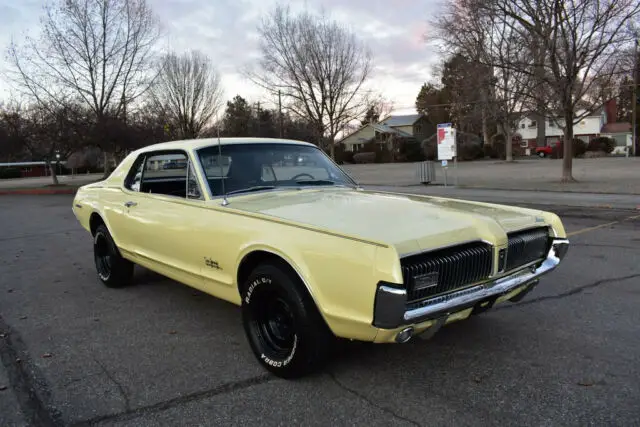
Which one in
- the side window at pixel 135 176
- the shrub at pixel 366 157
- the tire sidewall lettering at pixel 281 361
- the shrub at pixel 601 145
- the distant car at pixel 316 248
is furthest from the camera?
the shrub at pixel 366 157

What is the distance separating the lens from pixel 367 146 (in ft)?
205

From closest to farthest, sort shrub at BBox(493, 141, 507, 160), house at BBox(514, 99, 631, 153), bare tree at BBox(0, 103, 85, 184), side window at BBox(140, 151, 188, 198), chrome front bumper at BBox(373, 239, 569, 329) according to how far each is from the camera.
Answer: chrome front bumper at BBox(373, 239, 569, 329) < side window at BBox(140, 151, 188, 198) < bare tree at BBox(0, 103, 85, 184) < shrub at BBox(493, 141, 507, 160) < house at BBox(514, 99, 631, 153)

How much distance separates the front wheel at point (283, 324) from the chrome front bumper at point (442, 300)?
20.3 inches

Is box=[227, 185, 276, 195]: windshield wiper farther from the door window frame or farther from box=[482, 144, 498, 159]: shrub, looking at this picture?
box=[482, 144, 498, 159]: shrub

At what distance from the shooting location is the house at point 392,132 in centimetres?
6388

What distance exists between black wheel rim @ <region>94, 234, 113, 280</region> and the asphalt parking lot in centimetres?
32

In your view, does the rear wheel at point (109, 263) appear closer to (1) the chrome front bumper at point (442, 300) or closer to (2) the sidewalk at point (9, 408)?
(2) the sidewalk at point (9, 408)

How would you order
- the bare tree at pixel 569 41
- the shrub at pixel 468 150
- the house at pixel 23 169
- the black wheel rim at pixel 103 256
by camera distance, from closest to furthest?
the black wheel rim at pixel 103 256, the bare tree at pixel 569 41, the shrub at pixel 468 150, the house at pixel 23 169

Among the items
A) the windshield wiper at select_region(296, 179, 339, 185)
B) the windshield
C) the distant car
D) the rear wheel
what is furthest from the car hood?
the rear wheel

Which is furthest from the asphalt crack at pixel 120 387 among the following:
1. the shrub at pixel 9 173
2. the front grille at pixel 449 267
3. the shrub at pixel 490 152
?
the shrub at pixel 9 173

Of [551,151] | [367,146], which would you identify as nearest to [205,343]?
[551,151]

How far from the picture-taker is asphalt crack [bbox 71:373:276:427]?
284cm

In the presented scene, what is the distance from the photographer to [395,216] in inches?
123

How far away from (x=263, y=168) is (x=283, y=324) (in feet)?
5.03
